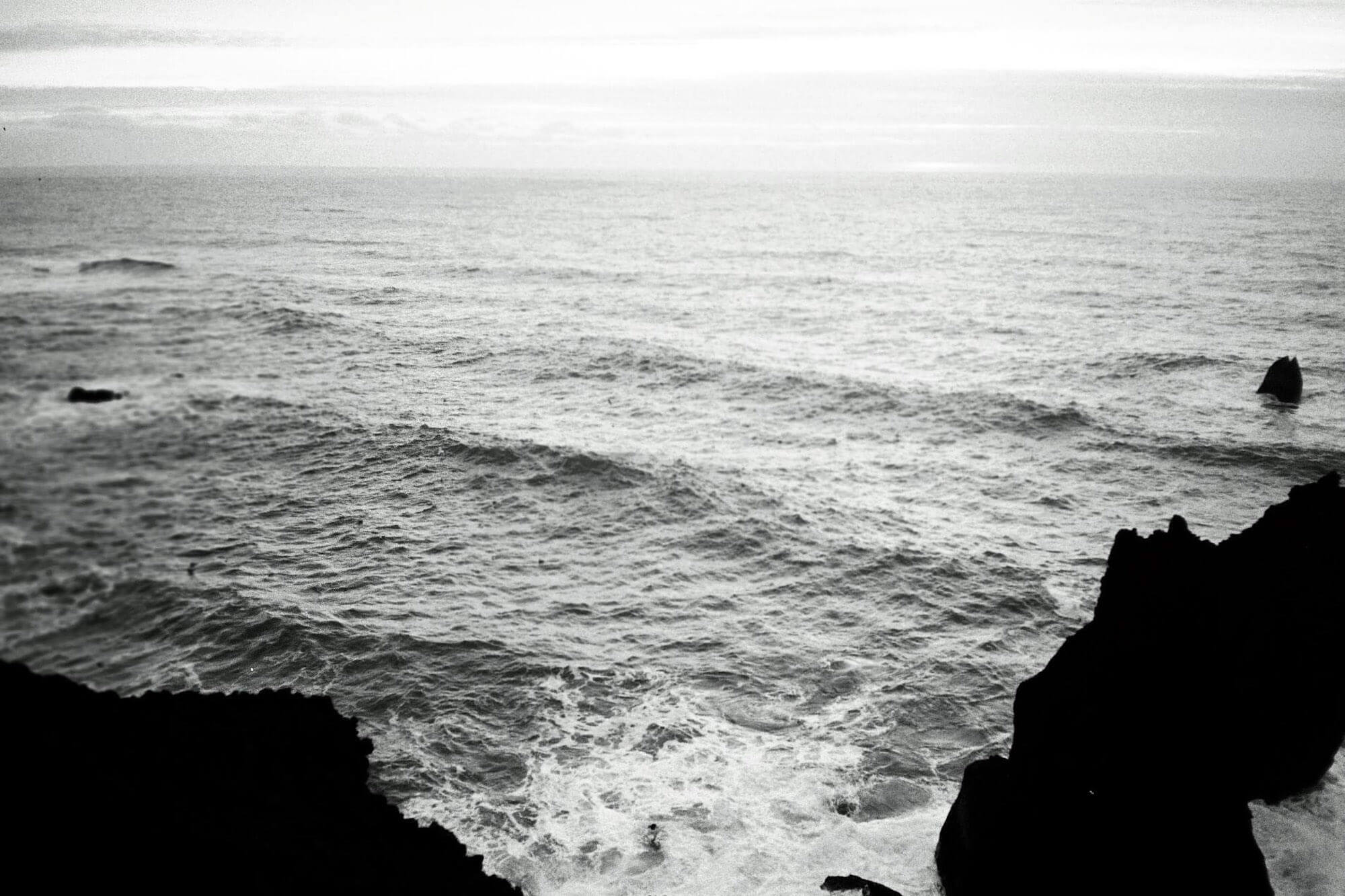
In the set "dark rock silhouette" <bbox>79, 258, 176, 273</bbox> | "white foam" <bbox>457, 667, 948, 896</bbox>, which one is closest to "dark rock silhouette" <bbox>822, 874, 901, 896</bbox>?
"white foam" <bbox>457, 667, 948, 896</bbox>

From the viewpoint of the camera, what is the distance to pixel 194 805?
556 inches

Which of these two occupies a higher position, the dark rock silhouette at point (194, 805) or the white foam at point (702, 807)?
the dark rock silhouette at point (194, 805)

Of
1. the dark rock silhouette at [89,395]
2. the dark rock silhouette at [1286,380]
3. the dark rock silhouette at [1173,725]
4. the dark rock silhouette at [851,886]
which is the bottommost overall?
the dark rock silhouette at [851,886]

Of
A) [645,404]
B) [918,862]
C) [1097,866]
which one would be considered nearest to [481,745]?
[918,862]

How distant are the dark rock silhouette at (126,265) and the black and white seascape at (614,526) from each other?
0.92 m

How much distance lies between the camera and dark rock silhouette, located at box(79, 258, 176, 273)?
3130cm

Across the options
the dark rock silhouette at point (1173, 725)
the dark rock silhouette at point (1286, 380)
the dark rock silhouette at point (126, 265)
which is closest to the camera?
the dark rock silhouette at point (1173, 725)

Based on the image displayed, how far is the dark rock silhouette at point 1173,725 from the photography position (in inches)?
705

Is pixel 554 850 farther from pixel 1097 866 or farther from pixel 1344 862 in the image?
pixel 1344 862

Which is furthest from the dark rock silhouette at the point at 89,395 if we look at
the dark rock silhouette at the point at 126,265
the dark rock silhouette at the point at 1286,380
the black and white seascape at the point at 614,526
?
the dark rock silhouette at the point at 1286,380

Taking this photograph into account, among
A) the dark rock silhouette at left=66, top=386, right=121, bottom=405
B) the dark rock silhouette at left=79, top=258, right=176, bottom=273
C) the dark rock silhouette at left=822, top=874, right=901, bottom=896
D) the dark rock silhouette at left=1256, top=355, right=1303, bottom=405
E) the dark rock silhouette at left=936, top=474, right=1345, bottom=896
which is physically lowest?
the dark rock silhouette at left=822, top=874, right=901, bottom=896

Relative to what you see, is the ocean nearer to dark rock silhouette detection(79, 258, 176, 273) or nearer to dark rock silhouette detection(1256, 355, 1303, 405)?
dark rock silhouette detection(79, 258, 176, 273)

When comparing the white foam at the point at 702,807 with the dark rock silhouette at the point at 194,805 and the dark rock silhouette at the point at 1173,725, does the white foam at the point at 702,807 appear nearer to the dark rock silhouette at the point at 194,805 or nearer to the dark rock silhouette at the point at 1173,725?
the dark rock silhouette at the point at 1173,725

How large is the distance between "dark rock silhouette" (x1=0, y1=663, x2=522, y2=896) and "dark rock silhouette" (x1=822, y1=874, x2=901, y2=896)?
7452mm
